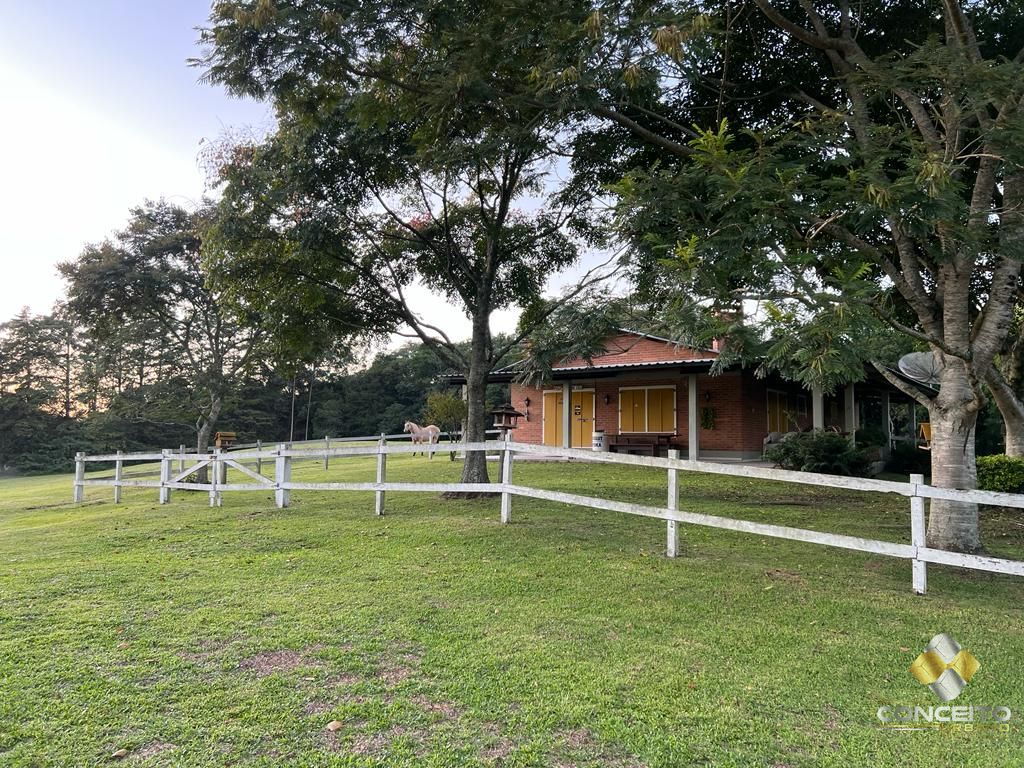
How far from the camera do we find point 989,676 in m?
3.45

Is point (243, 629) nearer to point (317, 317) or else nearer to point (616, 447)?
point (317, 317)

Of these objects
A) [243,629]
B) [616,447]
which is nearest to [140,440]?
[616,447]

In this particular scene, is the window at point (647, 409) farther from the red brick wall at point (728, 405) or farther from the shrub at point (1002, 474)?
the shrub at point (1002, 474)

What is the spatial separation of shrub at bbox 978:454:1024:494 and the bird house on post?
1081 cm

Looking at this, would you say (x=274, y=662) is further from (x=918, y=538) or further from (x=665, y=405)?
(x=665, y=405)

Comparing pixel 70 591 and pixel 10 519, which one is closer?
pixel 70 591

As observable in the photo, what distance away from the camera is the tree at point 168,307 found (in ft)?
52.3

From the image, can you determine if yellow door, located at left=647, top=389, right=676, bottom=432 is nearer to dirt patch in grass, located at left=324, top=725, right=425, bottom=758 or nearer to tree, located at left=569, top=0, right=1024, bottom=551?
tree, located at left=569, top=0, right=1024, bottom=551

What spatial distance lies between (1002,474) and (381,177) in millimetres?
11483

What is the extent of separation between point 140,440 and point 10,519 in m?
33.9

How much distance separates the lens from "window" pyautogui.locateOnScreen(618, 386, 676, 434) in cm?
1889

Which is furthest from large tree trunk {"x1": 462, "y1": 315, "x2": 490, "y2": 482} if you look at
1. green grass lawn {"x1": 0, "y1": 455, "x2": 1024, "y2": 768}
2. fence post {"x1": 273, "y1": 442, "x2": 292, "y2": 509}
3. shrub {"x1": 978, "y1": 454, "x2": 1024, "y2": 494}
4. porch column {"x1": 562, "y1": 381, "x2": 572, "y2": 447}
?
porch column {"x1": 562, "y1": 381, "x2": 572, "y2": 447}

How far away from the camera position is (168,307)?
1723 cm

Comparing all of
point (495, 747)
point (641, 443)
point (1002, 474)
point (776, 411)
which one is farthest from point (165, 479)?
point (776, 411)
